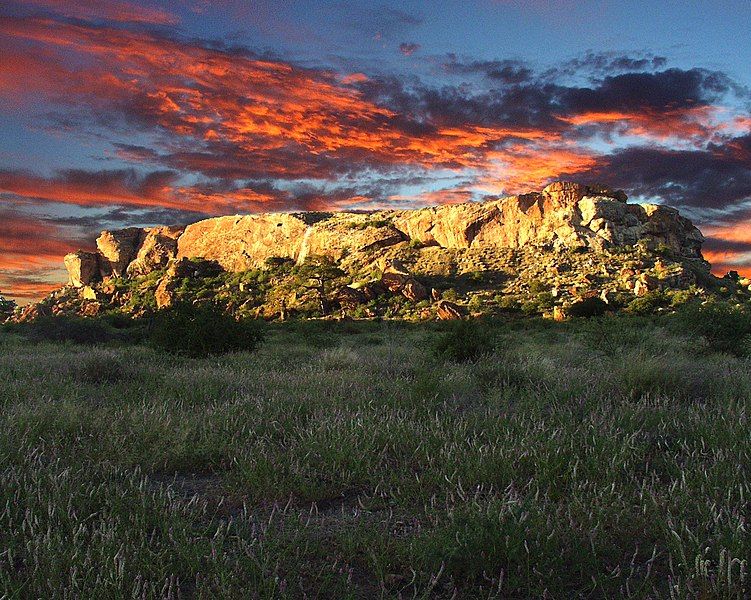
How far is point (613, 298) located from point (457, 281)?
1712 centimetres

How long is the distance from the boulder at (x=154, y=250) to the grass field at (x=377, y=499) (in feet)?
300

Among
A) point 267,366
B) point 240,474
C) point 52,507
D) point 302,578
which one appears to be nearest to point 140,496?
point 52,507

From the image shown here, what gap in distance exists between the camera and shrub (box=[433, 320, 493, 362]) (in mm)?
14883

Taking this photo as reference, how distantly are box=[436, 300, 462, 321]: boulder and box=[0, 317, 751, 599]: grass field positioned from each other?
131ft

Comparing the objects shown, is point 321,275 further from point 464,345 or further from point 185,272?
point 464,345

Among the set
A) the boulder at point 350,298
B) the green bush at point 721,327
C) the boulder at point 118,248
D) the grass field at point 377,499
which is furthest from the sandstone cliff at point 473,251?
the grass field at point 377,499

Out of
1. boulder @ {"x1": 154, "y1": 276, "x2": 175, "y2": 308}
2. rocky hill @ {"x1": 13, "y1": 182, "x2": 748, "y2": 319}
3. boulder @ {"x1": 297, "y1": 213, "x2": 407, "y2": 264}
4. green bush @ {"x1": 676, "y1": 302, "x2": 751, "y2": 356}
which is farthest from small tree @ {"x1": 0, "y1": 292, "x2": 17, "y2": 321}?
green bush @ {"x1": 676, "y1": 302, "x2": 751, "y2": 356}

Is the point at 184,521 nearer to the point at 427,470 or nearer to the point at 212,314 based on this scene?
the point at 427,470

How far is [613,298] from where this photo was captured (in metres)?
49.7

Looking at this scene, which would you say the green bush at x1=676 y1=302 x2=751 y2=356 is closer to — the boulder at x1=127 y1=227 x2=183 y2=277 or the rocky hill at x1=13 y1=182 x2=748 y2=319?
the rocky hill at x1=13 y1=182 x2=748 y2=319

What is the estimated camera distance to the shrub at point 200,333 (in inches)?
695

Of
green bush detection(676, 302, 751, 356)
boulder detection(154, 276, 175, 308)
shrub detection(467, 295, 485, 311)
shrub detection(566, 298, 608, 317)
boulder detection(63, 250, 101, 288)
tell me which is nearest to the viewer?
green bush detection(676, 302, 751, 356)

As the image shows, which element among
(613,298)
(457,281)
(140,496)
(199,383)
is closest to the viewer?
(140,496)

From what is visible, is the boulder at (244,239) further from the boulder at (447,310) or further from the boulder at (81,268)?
the boulder at (447,310)
